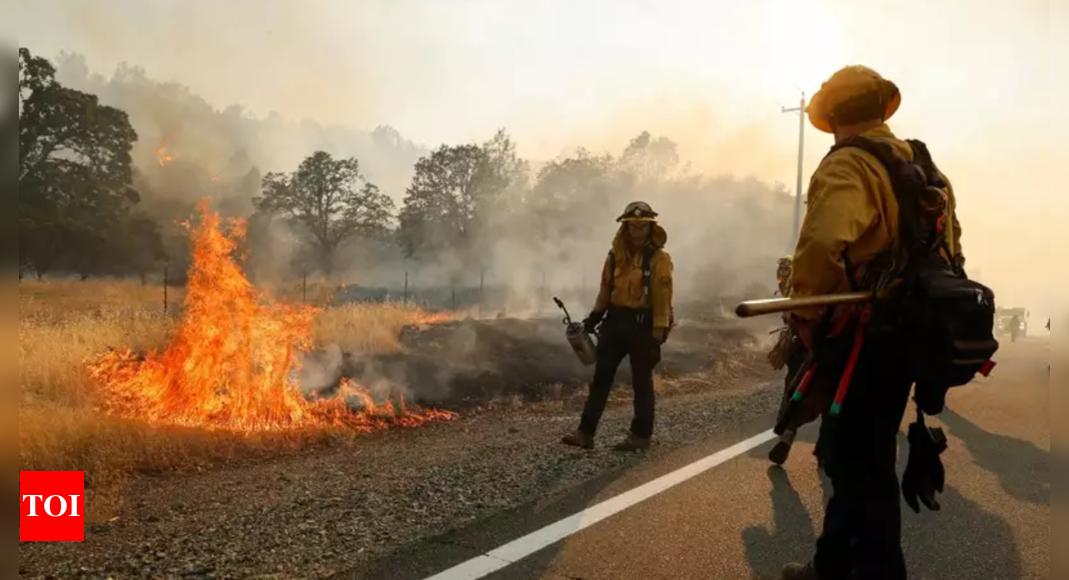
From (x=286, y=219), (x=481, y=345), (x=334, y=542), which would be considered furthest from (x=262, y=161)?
(x=334, y=542)

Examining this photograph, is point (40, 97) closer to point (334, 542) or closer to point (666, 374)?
point (666, 374)

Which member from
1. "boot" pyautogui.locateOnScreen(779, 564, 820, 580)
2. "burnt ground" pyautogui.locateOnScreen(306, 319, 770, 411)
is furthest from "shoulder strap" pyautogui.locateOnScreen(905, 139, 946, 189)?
"burnt ground" pyautogui.locateOnScreen(306, 319, 770, 411)

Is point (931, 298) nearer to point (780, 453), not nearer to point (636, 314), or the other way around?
point (780, 453)

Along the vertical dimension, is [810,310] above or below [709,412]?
above

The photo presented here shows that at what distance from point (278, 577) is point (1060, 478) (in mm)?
3163

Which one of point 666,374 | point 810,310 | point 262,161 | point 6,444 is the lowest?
point 666,374

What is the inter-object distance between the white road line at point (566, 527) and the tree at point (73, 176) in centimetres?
1412

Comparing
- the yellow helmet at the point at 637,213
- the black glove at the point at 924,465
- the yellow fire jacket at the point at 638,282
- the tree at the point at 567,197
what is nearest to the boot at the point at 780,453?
the yellow fire jacket at the point at 638,282

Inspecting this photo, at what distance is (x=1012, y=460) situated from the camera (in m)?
5.07

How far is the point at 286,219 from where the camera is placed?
103 feet

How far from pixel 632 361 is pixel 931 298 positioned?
127 inches

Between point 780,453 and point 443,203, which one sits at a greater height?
point 443,203

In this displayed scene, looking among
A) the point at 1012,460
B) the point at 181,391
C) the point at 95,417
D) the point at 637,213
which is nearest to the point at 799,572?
the point at 637,213

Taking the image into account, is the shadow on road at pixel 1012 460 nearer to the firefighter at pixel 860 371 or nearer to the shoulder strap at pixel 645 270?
the firefighter at pixel 860 371
